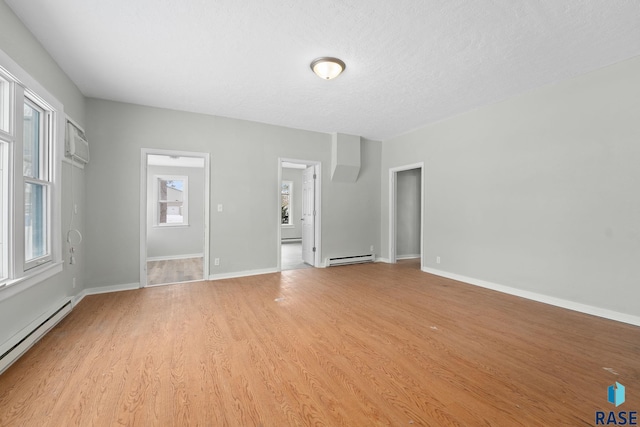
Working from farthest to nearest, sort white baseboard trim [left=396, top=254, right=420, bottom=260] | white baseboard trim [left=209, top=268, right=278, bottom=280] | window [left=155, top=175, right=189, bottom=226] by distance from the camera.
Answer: window [left=155, top=175, right=189, bottom=226] < white baseboard trim [left=396, top=254, right=420, bottom=260] < white baseboard trim [left=209, top=268, right=278, bottom=280]

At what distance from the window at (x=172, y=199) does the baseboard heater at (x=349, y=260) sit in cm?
392

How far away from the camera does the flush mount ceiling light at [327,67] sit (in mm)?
2756

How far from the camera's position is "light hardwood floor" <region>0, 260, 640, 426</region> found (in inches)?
59.7

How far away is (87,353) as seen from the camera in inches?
84.7

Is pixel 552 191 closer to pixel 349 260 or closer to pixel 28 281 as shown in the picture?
pixel 349 260

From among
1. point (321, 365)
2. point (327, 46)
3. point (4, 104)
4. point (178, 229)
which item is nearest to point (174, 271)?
point (178, 229)

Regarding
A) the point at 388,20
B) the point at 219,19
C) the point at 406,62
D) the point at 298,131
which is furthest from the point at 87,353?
the point at 298,131

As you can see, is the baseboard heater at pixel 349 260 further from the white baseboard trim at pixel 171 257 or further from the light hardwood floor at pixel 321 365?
the white baseboard trim at pixel 171 257

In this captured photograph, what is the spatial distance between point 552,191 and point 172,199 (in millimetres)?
7557

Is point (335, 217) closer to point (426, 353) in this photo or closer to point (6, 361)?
point (426, 353)

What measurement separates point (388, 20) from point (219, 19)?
137cm

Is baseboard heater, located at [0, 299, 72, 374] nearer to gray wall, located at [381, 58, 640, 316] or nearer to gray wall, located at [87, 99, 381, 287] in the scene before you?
gray wall, located at [87, 99, 381, 287]

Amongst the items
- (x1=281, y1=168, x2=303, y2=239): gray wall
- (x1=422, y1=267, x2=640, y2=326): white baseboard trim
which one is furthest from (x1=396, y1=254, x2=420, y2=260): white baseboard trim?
(x1=281, y1=168, x2=303, y2=239): gray wall

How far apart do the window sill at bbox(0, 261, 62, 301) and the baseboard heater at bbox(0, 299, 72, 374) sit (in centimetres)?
33
